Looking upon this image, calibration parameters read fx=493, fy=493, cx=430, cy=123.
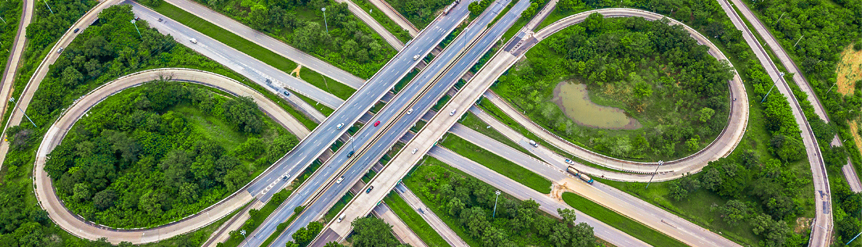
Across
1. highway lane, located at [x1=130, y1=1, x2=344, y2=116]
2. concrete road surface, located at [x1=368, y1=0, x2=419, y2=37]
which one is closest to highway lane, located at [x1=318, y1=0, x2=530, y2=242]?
highway lane, located at [x1=130, y1=1, x2=344, y2=116]

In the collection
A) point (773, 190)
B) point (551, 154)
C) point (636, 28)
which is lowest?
point (773, 190)

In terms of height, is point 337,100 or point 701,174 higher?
point 337,100

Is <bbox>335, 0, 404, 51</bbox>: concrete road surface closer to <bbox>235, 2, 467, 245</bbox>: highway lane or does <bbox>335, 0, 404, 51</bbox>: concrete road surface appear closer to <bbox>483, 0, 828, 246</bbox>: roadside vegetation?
<bbox>235, 2, 467, 245</bbox>: highway lane

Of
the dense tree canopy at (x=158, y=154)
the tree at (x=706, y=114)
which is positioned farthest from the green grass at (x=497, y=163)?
the tree at (x=706, y=114)

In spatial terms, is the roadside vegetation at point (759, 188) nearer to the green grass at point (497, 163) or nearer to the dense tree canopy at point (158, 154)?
the green grass at point (497, 163)

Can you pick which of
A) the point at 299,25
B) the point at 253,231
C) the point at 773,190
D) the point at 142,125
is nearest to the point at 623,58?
the point at 773,190

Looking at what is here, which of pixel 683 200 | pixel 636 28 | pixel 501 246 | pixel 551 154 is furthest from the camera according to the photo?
pixel 636 28

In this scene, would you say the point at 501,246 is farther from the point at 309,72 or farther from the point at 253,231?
the point at 309,72
